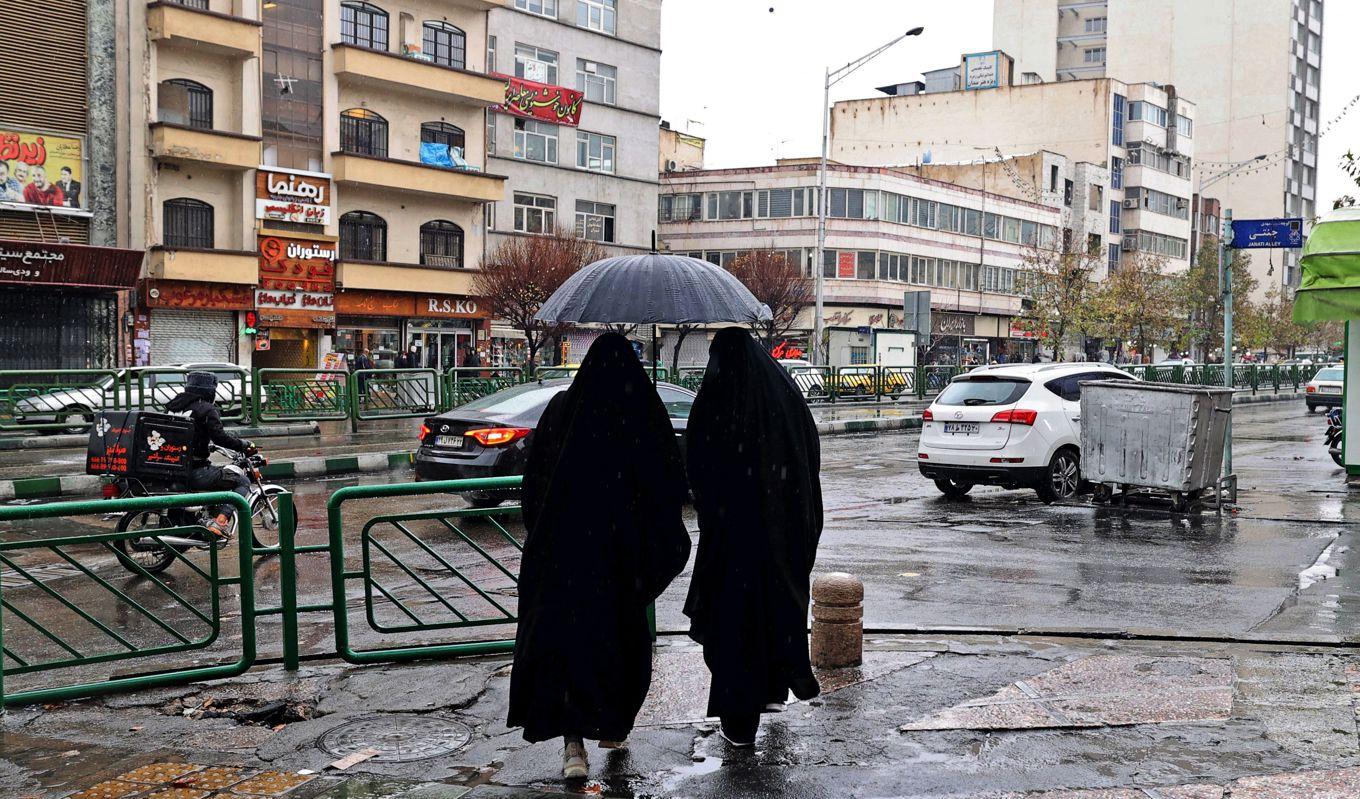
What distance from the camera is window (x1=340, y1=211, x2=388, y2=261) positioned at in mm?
39812

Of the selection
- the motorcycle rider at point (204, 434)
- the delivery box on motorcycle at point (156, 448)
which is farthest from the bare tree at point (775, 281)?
the delivery box on motorcycle at point (156, 448)

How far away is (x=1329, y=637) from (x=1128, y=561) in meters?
3.13

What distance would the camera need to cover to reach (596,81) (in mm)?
51406

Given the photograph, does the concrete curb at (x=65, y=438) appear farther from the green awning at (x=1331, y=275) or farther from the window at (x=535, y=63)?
the window at (x=535, y=63)

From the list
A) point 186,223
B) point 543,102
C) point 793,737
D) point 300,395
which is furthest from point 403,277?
point 793,737

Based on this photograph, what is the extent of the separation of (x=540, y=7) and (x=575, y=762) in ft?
156

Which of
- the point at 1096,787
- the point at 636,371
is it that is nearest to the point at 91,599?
the point at 636,371

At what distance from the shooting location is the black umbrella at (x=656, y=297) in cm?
670

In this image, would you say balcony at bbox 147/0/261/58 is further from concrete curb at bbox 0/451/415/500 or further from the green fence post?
the green fence post

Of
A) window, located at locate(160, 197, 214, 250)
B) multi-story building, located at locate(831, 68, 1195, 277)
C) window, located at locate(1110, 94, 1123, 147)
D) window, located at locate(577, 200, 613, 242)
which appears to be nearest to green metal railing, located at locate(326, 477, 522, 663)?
window, located at locate(160, 197, 214, 250)

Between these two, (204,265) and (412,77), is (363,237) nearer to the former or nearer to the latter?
(412,77)

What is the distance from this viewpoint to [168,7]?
33.8 meters

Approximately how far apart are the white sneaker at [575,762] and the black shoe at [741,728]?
60 cm

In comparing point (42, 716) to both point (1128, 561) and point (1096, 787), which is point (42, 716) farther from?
point (1128, 561)
